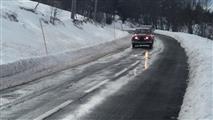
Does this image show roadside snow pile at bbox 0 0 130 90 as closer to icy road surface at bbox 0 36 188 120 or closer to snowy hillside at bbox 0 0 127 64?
snowy hillside at bbox 0 0 127 64

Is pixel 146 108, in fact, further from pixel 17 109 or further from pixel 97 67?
pixel 97 67

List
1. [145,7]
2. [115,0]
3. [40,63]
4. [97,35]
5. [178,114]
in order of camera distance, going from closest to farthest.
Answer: [178,114], [40,63], [97,35], [115,0], [145,7]

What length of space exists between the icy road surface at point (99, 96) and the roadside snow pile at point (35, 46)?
1049mm

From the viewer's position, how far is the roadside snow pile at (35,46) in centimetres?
1728

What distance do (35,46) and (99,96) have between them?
15354 millimetres

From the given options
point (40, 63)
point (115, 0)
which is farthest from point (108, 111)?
point (115, 0)

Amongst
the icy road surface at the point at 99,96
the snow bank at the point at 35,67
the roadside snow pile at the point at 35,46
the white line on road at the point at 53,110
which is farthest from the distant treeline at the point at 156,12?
the white line on road at the point at 53,110

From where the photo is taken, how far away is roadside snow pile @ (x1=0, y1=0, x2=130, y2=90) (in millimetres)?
17280

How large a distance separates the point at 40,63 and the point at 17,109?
8555 mm

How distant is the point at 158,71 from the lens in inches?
792

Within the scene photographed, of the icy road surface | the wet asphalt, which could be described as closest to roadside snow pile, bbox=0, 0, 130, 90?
the icy road surface

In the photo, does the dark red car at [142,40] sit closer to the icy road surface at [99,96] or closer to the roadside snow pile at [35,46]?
the roadside snow pile at [35,46]

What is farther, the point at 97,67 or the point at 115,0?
the point at 115,0

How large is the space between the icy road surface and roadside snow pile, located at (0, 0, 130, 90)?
1049mm
